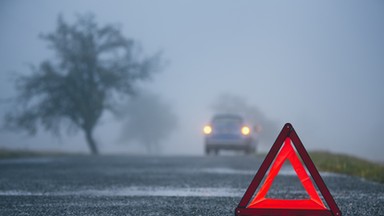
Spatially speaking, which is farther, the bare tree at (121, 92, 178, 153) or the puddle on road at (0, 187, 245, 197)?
the bare tree at (121, 92, 178, 153)

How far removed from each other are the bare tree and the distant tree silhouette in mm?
44187

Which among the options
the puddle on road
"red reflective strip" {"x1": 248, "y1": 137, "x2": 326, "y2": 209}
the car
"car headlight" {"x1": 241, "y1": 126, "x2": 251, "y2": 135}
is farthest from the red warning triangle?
"car headlight" {"x1": 241, "y1": 126, "x2": 251, "y2": 135}

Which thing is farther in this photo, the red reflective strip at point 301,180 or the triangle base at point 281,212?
the red reflective strip at point 301,180

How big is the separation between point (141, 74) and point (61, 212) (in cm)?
2873

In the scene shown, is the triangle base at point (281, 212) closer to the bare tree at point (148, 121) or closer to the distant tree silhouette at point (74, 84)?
the distant tree silhouette at point (74, 84)

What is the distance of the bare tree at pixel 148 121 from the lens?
80.5m

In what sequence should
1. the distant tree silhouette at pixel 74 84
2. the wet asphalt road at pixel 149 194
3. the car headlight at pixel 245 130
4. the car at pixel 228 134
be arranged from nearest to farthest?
the wet asphalt road at pixel 149 194, the car at pixel 228 134, the car headlight at pixel 245 130, the distant tree silhouette at pixel 74 84

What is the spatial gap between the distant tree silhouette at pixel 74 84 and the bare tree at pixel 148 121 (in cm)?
4419

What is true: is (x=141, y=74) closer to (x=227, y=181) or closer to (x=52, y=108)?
(x=52, y=108)

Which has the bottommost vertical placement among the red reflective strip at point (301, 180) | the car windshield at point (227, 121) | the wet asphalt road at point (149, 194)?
the wet asphalt road at point (149, 194)

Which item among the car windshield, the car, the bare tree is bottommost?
the car

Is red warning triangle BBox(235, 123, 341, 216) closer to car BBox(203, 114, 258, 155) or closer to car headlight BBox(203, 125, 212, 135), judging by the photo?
car BBox(203, 114, 258, 155)

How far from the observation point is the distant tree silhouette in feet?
102

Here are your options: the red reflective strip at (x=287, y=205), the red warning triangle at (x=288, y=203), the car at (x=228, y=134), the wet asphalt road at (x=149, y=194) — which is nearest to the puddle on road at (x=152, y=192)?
the wet asphalt road at (x=149, y=194)
